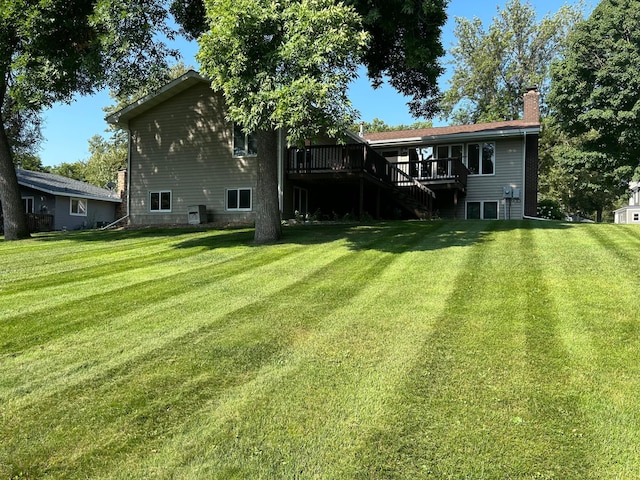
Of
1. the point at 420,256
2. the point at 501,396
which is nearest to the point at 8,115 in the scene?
the point at 420,256

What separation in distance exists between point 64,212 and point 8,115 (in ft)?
19.5

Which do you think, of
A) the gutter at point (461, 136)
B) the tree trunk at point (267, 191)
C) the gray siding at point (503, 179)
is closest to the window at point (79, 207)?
the gutter at point (461, 136)

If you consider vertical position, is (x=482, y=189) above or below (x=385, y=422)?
above

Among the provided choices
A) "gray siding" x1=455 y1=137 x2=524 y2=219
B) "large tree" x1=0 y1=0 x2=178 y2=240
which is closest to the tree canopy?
"large tree" x1=0 y1=0 x2=178 y2=240

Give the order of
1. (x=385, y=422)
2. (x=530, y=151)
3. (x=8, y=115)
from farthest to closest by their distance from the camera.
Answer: (x=8, y=115) < (x=530, y=151) < (x=385, y=422)

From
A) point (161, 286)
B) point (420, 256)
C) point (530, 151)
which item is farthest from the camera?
point (530, 151)

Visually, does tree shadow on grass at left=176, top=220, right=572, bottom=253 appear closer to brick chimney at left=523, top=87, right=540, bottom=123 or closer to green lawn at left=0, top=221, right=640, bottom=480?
green lawn at left=0, top=221, right=640, bottom=480

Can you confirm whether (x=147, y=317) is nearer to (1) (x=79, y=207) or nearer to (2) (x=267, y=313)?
(2) (x=267, y=313)

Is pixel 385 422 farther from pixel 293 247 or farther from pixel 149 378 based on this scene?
pixel 293 247

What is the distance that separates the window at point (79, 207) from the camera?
27.3 m

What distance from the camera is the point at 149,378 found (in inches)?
154

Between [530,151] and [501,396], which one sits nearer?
[501,396]

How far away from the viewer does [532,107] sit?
73.4 feet

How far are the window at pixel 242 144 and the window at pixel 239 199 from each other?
145 cm
